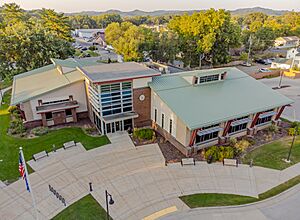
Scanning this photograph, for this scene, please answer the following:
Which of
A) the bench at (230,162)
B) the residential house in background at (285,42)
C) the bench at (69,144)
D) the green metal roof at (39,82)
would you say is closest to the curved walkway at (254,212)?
the bench at (230,162)

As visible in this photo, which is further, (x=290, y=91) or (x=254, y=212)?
(x=290, y=91)

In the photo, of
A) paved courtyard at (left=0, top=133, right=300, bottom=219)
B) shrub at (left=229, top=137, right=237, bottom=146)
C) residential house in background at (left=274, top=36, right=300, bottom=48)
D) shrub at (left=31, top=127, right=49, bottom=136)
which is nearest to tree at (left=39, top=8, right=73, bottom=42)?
shrub at (left=31, top=127, right=49, bottom=136)

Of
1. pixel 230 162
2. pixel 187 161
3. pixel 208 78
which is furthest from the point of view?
pixel 208 78

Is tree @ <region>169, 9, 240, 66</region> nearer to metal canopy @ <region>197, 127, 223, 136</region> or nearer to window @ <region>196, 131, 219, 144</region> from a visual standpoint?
window @ <region>196, 131, 219, 144</region>

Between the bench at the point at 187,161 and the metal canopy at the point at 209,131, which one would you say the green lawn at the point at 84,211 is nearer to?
the bench at the point at 187,161

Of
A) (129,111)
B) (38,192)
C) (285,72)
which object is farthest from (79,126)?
(285,72)

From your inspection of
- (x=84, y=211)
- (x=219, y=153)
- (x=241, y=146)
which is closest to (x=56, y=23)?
(x=219, y=153)

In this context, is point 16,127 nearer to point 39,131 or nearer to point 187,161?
point 39,131
